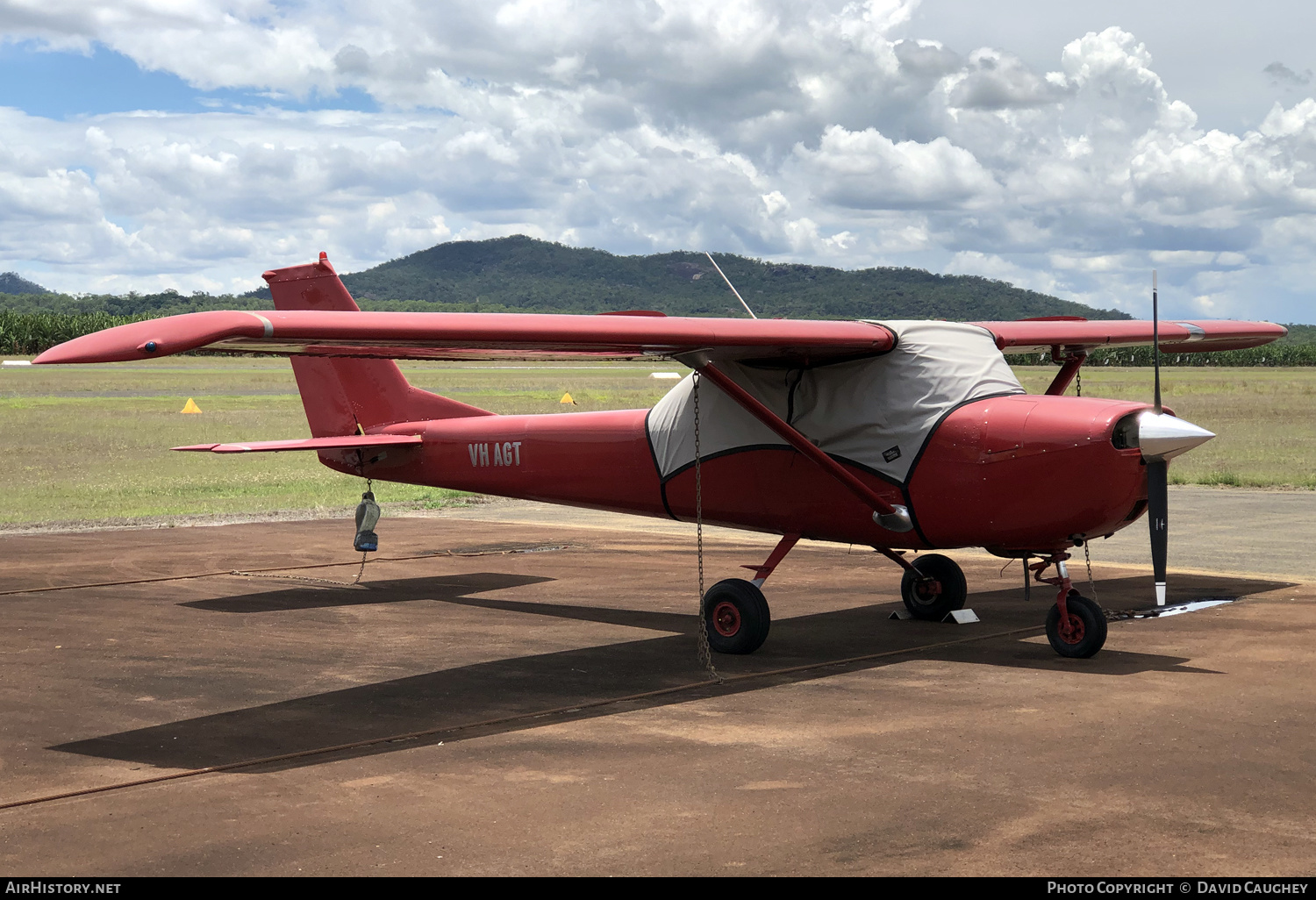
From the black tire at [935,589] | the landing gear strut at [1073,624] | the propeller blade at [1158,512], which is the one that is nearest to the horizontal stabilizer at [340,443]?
the black tire at [935,589]

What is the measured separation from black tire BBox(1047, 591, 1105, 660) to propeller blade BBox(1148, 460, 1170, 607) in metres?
0.49

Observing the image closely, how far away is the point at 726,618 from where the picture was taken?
10359 millimetres

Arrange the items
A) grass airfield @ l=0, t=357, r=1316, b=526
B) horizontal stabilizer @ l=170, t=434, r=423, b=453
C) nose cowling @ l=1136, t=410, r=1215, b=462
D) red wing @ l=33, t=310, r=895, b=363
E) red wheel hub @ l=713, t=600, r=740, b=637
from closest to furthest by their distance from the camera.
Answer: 1. red wing @ l=33, t=310, r=895, b=363
2. nose cowling @ l=1136, t=410, r=1215, b=462
3. red wheel hub @ l=713, t=600, r=740, b=637
4. horizontal stabilizer @ l=170, t=434, r=423, b=453
5. grass airfield @ l=0, t=357, r=1316, b=526

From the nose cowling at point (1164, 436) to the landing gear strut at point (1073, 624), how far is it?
47.0 inches

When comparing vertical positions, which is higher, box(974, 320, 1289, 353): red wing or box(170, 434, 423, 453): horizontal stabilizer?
box(974, 320, 1289, 353): red wing

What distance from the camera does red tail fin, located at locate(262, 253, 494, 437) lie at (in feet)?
44.1

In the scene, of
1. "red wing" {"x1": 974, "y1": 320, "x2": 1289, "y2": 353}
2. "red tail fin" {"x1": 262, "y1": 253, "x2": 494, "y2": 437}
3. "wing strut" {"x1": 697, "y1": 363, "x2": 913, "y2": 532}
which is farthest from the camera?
"red tail fin" {"x1": 262, "y1": 253, "x2": 494, "y2": 437}

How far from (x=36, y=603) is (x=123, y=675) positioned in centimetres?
359

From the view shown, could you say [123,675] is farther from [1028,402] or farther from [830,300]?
[830,300]

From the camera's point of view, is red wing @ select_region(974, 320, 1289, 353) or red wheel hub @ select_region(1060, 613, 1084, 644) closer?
red wheel hub @ select_region(1060, 613, 1084, 644)

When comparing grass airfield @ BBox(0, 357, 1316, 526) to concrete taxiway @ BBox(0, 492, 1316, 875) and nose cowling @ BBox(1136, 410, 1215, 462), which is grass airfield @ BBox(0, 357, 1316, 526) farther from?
nose cowling @ BBox(1136, 410, 1215, 462)

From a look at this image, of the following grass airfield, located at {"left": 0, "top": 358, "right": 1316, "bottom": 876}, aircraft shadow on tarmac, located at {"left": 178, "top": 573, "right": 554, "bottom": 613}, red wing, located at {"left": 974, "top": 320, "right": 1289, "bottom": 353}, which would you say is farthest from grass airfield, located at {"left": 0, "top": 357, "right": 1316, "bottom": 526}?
red wing, located at {"left": 974, "top": 320, "right": 1289, "bottom": 353}

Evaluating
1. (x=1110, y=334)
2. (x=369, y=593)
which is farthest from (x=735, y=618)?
(x=1110, y=334)

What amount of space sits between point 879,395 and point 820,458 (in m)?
0.74
